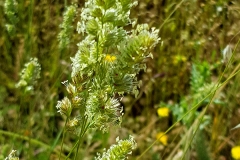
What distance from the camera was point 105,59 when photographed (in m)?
0.63

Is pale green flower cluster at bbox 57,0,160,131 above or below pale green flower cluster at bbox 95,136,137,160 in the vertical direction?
above

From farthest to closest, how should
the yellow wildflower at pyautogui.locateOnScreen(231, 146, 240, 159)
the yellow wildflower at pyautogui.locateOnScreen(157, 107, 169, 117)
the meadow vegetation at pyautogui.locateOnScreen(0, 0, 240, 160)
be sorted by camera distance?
the yellow wildflower at pyautogui.locateOnScreen(157, 107, 169, 117) < the yellow wildflower at pyautogui.locateOnScreen(231, 146, 240, 159) < the meadow vegetation at pyautogui.locateOnScreen(0, 0, 240, 160)

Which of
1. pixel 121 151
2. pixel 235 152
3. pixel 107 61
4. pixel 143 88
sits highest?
pixel 107 61

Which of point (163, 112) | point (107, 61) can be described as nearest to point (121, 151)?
point (107, 61)

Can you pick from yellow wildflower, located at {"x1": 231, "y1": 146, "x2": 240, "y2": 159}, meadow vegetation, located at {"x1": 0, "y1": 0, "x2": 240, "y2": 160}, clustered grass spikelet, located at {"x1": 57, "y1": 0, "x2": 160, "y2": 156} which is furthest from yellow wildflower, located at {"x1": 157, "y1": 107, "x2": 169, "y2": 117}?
clustered grass spikelet, located at {"x1": 57, "y1": 0, "x2": 160, "y2": 156}

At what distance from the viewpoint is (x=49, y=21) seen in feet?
6.70

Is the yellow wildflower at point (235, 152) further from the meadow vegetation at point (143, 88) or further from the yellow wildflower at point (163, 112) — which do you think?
the yellow wildflower at point (163, 112)

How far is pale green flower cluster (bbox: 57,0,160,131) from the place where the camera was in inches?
24.1

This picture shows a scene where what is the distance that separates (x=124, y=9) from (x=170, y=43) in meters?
1.65

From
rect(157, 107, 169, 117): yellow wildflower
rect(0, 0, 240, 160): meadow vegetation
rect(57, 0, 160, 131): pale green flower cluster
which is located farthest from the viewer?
rect(157, 107, 169, 117): yellow wildflower

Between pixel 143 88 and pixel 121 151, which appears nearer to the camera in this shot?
pixel 121 151

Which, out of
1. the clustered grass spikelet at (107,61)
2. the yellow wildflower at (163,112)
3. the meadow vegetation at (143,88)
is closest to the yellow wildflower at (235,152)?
the meadow vegetation at (143,88)

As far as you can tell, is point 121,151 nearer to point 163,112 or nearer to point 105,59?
point 105,59

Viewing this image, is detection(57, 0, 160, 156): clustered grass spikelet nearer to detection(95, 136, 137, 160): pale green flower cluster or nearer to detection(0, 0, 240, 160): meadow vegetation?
detection(95, 136, 137, 160): pale green flower cluster
